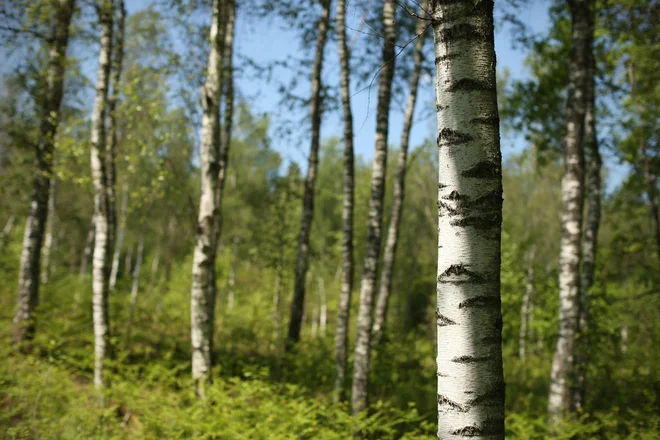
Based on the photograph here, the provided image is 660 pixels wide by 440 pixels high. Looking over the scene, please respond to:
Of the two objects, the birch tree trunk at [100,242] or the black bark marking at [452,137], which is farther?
the birch tree trunk at [100,242]

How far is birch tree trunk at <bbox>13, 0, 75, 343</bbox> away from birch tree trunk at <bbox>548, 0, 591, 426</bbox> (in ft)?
27.0

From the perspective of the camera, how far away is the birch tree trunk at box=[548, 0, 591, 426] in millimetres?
5629

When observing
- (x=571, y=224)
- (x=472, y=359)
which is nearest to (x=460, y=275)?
(x=472, y=359)

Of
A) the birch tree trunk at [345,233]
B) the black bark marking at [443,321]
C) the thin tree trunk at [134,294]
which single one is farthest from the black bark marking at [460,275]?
the thin tree trunk at [134,294]

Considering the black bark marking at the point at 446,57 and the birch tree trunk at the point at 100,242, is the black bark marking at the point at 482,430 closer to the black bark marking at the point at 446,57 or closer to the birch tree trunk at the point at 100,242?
the black bark marking at the point at 446,57

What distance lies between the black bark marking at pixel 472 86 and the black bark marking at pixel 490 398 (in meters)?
1.23

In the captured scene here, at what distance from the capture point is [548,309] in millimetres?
11617

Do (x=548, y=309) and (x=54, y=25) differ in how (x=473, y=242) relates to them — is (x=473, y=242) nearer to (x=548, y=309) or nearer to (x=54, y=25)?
(x=54, y=25)

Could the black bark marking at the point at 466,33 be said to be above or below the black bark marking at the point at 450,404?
above

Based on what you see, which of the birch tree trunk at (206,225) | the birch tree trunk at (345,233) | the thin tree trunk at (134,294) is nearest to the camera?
the birch tree trunk at (206,225)

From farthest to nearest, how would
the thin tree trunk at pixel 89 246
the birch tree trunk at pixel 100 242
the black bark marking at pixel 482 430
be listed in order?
1. the thin tree trunk at pixel 89 246
2. the birch tree trunk at pixel 100 242
3. the black bark marking at pixel 482 430

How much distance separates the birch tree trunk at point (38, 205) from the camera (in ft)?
25.8

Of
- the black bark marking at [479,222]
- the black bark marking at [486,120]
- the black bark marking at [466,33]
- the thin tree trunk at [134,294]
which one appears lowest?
the thin tree trunk at [134,294]

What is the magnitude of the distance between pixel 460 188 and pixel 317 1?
8665 mm
